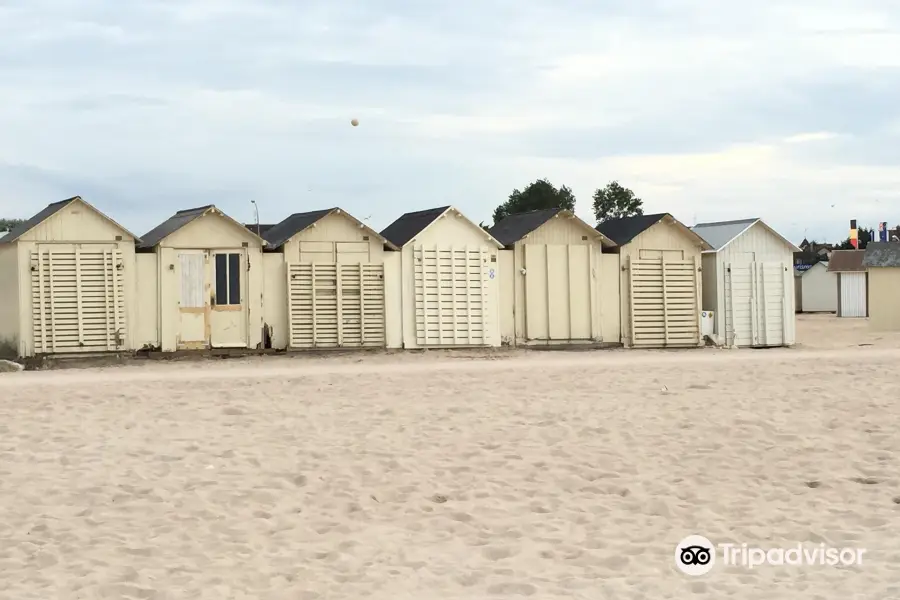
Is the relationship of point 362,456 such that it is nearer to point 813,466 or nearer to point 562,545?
point 562,545

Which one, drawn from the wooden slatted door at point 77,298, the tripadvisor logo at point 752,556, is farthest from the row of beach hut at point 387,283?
the tripadvisor logo at point 752,556

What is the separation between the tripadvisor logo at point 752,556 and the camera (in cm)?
864

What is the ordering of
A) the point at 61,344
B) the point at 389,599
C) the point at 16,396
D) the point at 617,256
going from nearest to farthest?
1. the point at 389,599
2. the point at 16,396
3. the point at 61,344
4. the point at 617,256

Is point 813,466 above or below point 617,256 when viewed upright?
below

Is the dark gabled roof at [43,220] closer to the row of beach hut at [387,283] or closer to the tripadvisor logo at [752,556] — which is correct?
the row of beach hut at [387,283]

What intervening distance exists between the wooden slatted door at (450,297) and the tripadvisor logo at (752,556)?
14682 mm

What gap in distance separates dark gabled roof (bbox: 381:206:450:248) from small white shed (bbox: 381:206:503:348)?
28 millimetres

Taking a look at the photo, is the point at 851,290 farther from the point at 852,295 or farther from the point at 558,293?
the point at 558,293

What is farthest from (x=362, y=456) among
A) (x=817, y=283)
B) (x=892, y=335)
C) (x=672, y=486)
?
(x=817, y=283)

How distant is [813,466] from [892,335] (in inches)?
825

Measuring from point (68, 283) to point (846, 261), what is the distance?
3629 centimetres

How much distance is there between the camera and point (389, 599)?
25.9 feet

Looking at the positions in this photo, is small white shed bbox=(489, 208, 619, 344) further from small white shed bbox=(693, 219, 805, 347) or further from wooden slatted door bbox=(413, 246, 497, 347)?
small white shed bbox=(693, 219, 805, 347)

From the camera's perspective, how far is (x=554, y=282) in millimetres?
24547
